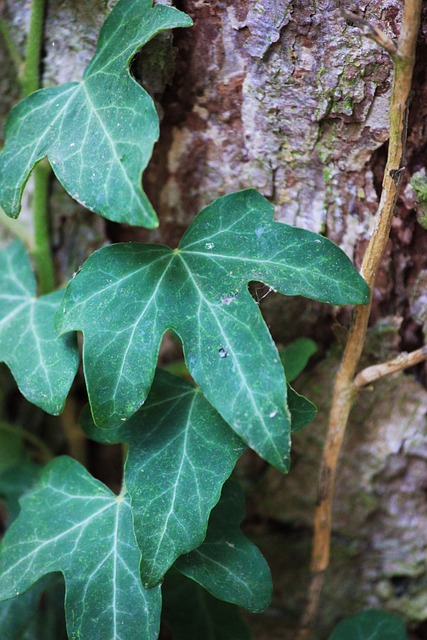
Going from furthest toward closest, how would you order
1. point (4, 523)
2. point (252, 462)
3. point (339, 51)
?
point (4, 523) < point (252, 462) < point (339, 51)

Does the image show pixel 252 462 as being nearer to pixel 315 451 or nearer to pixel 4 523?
pixel 315 451

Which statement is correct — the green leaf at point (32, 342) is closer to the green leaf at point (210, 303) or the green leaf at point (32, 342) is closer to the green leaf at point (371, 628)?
the green leaf at point (210, 303)

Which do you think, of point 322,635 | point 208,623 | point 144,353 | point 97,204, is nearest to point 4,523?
point 208,623

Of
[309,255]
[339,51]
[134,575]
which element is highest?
[339,51]

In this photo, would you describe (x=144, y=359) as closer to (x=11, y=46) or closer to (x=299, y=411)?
(x=299, y=411)

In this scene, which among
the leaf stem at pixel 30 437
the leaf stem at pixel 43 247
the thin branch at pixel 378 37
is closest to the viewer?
the thin branch at pixel 378 37

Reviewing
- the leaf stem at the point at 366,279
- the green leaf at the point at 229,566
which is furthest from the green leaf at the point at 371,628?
the green leaf at the point at 229,566
